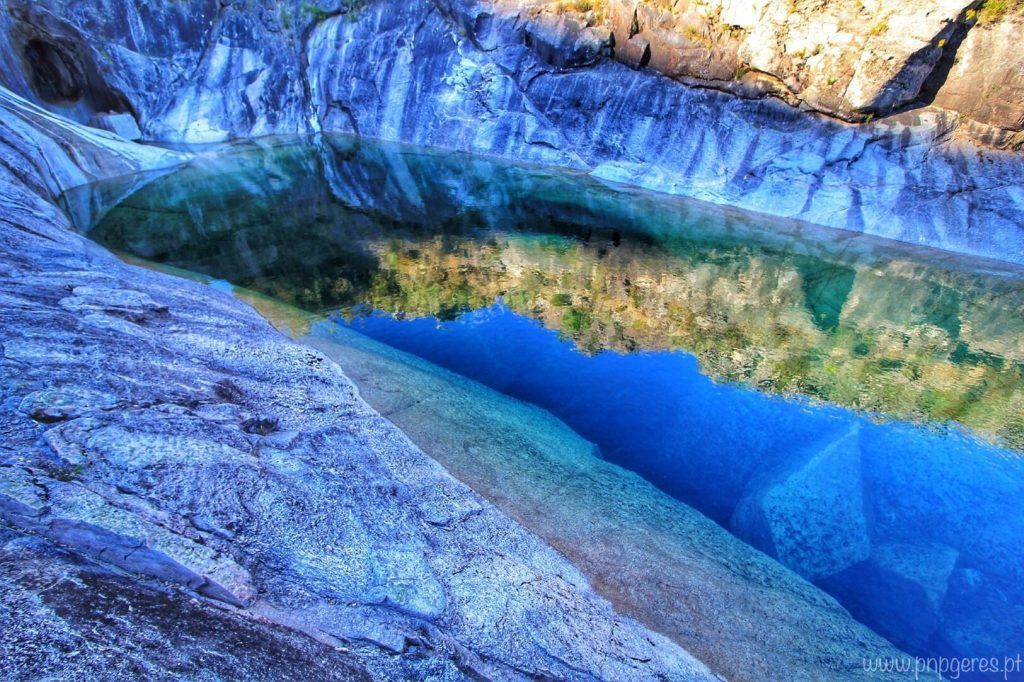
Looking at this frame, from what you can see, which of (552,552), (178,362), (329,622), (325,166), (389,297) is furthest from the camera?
(325,166)

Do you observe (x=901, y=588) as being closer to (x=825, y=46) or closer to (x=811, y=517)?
(x=811, y=517)

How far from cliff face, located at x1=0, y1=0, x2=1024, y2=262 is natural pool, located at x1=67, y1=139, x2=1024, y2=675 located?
292cm

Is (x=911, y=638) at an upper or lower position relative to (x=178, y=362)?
lower

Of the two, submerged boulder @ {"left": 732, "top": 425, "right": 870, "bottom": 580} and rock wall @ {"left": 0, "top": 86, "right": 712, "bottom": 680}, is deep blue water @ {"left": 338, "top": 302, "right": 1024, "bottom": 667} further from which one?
rock wall @ {"left": 0, "top": 86, "right": 712, "bottom": 680}

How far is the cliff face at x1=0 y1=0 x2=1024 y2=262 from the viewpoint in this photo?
18.8 m

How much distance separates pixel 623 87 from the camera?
82.9 ft

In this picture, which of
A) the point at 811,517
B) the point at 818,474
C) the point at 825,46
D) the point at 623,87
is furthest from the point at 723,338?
the point at 623,87

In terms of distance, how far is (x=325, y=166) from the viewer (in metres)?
25.9

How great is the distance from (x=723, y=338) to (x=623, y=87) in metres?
17.8

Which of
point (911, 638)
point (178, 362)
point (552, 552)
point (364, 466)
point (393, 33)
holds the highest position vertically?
point (393, 33)

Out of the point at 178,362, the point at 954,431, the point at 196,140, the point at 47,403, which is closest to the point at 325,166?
the point at 196,140

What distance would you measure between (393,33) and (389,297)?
24817 millimetres

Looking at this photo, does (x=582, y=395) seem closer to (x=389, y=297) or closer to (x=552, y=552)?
(x=552, y=552)

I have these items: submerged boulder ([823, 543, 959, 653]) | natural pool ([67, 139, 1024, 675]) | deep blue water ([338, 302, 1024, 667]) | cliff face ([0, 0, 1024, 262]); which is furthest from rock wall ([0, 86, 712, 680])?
cliff face ([0, 0, 1024, 262])
